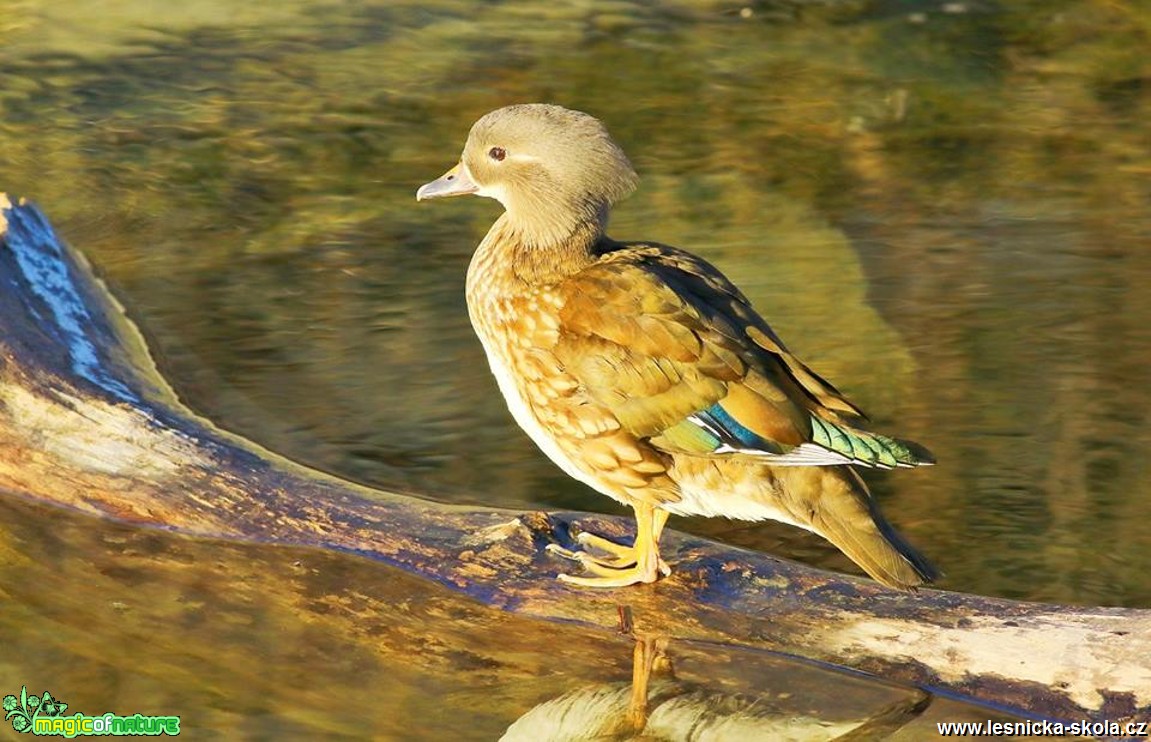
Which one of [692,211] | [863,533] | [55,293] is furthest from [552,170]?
[692,211]

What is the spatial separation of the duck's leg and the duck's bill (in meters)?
1.14

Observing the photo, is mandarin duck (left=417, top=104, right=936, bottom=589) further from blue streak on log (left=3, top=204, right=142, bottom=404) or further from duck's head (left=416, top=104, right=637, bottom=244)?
blue streak on log (left=3, top=204, right=142, bottom=404)

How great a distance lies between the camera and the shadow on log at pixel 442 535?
4441 millimetres

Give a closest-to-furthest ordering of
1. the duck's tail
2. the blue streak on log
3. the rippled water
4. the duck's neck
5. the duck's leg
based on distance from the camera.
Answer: the duck's tail
the duck's leg
the duck's neck
the blue streak on log
the rippled water

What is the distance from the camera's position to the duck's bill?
547 cm

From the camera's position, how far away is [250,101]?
966 cm

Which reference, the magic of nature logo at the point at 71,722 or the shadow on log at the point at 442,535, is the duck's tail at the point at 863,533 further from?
the magic of nature logo at the point at 71,722

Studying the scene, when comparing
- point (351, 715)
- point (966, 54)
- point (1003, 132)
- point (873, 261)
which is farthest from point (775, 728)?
point (966, 54)

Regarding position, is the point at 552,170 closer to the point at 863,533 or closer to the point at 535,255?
the point at 535,255

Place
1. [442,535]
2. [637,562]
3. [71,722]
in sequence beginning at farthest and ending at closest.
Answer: [442,535] → [637,562] → [71,722]

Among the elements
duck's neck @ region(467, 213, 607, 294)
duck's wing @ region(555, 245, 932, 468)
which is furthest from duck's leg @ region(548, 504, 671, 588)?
duck's neck @ region(467, 213, 607, 294)

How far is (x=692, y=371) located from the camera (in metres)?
4.80

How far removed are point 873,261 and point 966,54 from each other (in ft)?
9.75

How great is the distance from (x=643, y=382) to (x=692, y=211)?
3681 mm
